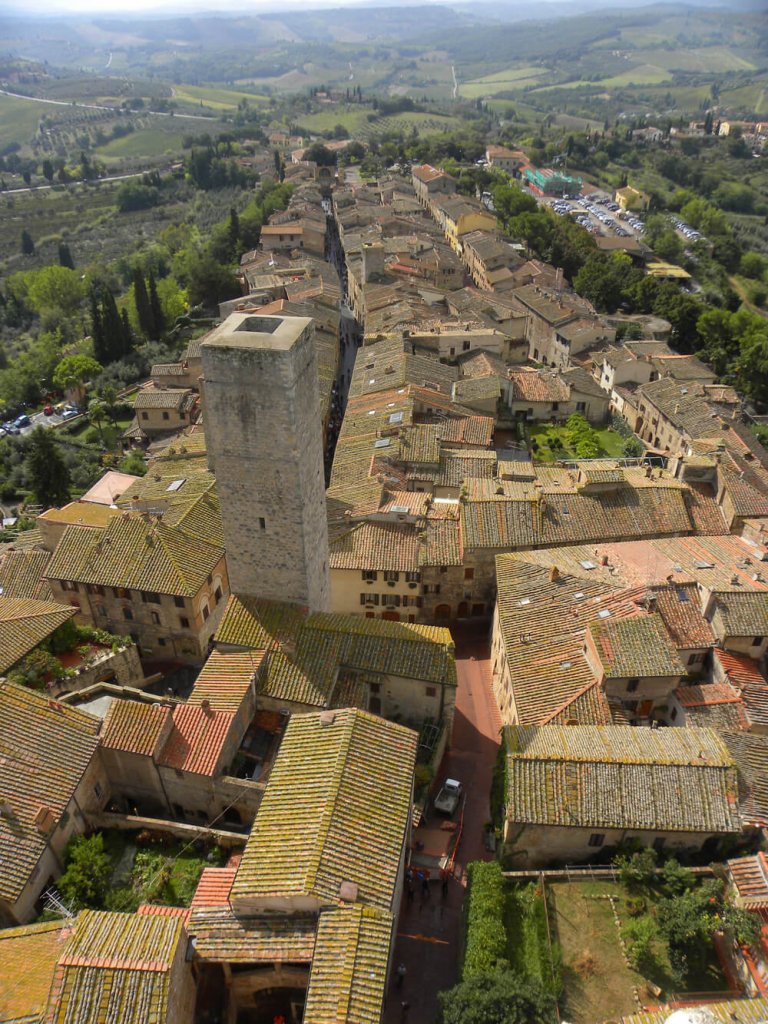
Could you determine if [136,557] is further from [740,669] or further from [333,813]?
[740,669]

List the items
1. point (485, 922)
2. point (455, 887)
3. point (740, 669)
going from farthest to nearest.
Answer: point (740, 669), point (455, 887), point (485, 922)

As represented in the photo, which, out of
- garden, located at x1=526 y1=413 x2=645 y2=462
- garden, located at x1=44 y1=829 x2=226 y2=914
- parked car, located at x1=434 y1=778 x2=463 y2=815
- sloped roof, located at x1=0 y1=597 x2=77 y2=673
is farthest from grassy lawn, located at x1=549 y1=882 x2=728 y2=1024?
garden, located at x1=526 y1=413 x2=645 y2=462

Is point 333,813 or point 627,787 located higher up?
point 333,813

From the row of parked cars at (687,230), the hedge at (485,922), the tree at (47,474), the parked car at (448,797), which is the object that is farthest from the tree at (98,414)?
the row of parked cars at (687,230)

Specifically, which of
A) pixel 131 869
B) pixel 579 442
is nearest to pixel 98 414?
pixel 579 442

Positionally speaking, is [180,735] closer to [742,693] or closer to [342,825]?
[342,825]
